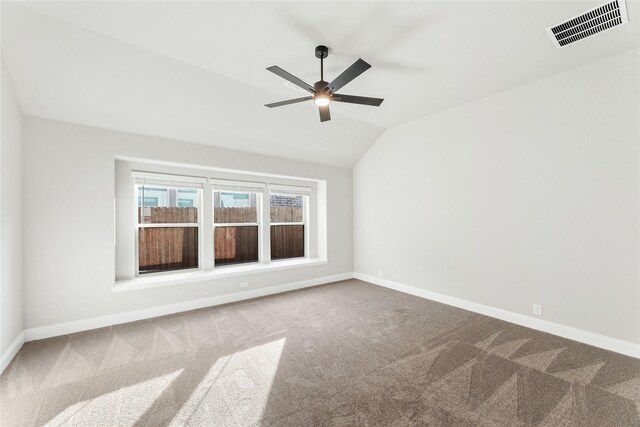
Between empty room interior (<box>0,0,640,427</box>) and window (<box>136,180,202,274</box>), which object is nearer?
empty room interior (<box>0,0,640,427</box>)

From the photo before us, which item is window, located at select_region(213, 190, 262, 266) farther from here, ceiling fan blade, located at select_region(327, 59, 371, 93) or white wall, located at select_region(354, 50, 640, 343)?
ceiling fan blade, located at select_region(327, 59, 371, 93)

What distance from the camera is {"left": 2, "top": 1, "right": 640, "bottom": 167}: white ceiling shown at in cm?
222

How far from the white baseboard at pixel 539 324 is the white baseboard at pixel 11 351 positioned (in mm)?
5003

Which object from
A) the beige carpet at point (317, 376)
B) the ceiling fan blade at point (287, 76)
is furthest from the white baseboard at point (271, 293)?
the ceiling fan blade at point (287, 76)

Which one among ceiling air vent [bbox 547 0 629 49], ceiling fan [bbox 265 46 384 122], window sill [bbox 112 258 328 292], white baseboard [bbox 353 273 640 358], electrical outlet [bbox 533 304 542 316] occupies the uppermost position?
ceiling air vent [bbox 547 0 629 49]

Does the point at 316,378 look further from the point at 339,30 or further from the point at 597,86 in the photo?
the point at 597,86

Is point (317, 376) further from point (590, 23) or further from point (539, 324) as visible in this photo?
point (590, 23)

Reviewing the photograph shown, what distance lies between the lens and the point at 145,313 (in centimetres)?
367

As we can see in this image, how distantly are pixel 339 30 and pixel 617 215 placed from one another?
3366 mm

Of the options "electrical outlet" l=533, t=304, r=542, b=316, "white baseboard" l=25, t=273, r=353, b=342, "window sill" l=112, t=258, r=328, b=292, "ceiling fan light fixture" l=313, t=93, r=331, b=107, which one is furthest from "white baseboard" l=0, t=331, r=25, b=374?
"electrical outlet" l=533, t=304, r=542, b=316

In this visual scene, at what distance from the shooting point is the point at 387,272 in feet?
17.3

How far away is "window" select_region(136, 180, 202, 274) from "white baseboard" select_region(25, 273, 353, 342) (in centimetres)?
70

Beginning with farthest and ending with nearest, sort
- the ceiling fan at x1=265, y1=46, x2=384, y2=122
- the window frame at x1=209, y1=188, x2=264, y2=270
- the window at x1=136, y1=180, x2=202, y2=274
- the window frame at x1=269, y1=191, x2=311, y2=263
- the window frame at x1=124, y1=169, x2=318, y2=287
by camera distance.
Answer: the window frame at x1=269, y1=191, x2=311, y2=263 → the window frame at x1=209, y1=188, x2=264, y2=270 → the window at x1=136, y1=180, x2=202, y2=274 → the window frame at x1=124, y1=169, x2=318, y2=287 → the ceiling fan at x1=265, y1=46, x2=384, y2=122

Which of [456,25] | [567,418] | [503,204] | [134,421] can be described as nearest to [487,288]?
[503,204]
